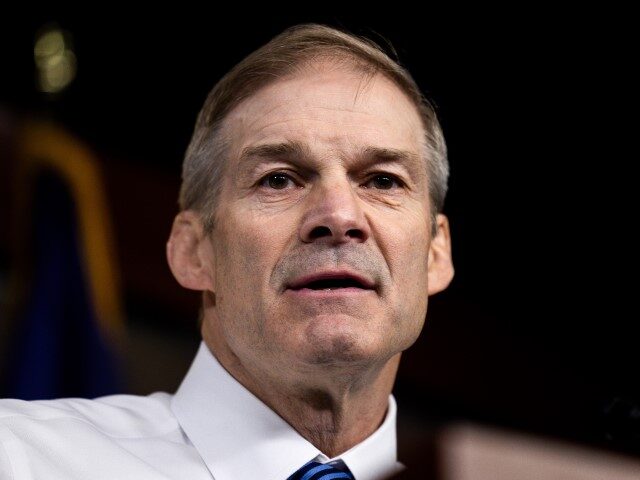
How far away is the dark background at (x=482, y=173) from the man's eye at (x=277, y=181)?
1.31 metres

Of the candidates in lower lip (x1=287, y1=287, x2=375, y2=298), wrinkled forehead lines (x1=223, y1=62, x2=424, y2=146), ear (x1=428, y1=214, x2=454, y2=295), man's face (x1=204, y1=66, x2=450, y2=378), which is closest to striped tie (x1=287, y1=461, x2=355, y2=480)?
man's face (x1=204, y1=66, x2=450, y2=378)

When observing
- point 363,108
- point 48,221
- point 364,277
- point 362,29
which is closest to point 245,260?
point 364,277

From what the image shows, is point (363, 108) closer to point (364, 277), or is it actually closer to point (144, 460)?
point (364, 277)

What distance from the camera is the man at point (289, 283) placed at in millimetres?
1316

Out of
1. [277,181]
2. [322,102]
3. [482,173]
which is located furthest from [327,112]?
[482,173]

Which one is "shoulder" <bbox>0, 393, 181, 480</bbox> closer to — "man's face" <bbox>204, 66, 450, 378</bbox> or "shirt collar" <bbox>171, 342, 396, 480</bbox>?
"shirt collar" <bbox>171, 342, 396, 480</bbox>

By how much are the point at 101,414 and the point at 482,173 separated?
6.13 feet

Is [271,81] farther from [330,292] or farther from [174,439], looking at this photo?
[174,439]

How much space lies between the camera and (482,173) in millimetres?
3021

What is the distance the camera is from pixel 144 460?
1.38 metres

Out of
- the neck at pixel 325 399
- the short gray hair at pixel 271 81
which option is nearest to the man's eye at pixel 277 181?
the short gray hair at pixel 271 81

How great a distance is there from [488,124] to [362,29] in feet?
1.86

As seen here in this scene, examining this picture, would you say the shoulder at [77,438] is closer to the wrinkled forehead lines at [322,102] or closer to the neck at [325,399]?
the neck at [325,399]

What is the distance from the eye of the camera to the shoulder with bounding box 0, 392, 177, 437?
1328 millimetres
